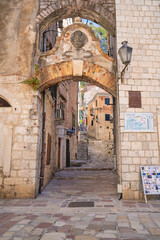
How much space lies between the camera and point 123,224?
317 cm

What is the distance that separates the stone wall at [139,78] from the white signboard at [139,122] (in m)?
0.12

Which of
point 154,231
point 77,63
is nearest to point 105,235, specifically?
point 154,231

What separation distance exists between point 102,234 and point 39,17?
669cm

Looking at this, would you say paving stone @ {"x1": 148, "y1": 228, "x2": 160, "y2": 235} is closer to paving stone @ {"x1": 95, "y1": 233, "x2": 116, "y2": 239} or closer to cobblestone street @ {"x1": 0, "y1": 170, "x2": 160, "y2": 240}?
cobblestone street @ {"x1": 0, "y1": 170, "x2": 160, "y2": 240}

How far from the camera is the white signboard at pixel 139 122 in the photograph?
Result: 5.43m

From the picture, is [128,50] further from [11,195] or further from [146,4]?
[11,195]

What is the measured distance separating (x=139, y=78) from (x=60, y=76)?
8.37 feet

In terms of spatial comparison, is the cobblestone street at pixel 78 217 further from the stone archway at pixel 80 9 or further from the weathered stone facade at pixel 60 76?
the stone archway at pixel 80 9

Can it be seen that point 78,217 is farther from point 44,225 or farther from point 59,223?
point 44,225

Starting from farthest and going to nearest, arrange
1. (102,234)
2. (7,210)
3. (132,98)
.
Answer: (132,98) → (7,210) → (102,234)

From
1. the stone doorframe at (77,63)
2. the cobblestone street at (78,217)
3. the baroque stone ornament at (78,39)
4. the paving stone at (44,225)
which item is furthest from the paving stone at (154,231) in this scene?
the baroque stone ornament at (78,39)

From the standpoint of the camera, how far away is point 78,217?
3.57 metres

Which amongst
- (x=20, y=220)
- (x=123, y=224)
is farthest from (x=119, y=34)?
(x=20, y=220)

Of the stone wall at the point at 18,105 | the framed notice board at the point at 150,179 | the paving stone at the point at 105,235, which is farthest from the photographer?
the stone wall at the point at 18,105
